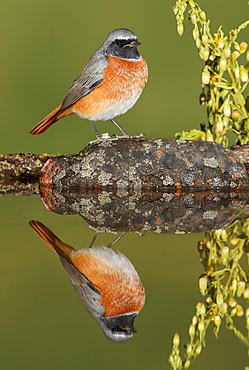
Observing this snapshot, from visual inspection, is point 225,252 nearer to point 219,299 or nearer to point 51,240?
point 219,299

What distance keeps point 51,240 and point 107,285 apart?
510 millimetres

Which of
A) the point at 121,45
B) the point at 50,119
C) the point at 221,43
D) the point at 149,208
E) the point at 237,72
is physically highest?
the point at 121,45

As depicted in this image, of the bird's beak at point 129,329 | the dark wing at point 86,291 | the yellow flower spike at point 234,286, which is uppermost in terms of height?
the dark wing at point 86,291

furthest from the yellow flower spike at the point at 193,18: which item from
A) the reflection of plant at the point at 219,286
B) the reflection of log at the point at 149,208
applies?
the reflection of plant at the point at 219,286

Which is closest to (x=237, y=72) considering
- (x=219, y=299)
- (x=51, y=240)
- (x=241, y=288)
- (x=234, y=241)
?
(x=234, y=241)

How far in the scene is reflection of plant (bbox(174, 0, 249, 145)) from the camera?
3572 mm

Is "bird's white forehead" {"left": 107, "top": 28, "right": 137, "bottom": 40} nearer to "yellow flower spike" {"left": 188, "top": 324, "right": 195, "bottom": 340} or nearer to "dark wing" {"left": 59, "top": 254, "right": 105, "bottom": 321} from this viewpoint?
"dark wing" {"left": 59, "top": 254, "right": 105, "bottom": 321}

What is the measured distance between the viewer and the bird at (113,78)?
132 inches

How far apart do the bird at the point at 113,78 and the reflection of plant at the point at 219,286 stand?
56.1 inches

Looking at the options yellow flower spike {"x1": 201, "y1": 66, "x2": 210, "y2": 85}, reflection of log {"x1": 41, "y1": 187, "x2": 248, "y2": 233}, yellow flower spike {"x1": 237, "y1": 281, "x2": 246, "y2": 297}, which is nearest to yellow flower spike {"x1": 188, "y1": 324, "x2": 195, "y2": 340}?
yellow flower spike {"x1": 237, "y1": 281, "x2": 246, "y2": 297}

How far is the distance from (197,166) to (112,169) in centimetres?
48

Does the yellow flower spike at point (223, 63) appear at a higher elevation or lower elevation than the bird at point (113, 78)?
lower

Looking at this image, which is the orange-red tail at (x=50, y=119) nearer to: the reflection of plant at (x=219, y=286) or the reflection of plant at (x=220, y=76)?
the reflection of plant at (x=220, y=76)

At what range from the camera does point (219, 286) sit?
154cm
